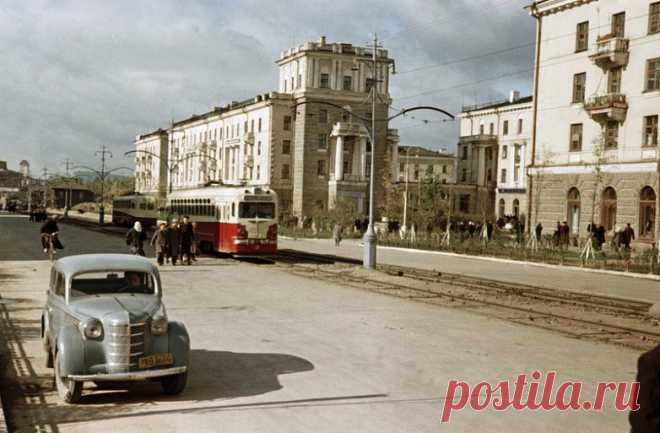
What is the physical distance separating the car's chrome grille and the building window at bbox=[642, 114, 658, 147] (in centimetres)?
3639

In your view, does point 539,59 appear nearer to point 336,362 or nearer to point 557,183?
point 557,183

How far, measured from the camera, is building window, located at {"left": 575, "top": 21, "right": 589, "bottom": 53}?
4481cm

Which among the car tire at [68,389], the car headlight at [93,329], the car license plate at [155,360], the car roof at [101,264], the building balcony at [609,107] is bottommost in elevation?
the car tire at [68,389]

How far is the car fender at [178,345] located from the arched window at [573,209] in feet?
126

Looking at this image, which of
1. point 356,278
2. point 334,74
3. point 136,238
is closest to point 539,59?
point 356,278

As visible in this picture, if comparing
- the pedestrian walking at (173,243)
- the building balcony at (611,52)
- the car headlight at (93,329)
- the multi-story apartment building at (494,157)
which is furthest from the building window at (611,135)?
the multi-story apartment building at (494,157)

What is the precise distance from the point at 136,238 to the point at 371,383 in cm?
1759

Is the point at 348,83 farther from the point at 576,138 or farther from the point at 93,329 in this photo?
the point at 93,329

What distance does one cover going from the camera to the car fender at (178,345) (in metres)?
9.40

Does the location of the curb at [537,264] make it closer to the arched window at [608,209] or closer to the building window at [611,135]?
the arched window at [608,209]

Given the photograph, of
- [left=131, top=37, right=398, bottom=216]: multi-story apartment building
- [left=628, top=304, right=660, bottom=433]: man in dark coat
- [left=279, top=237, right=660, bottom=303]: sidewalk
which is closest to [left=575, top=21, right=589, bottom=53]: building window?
[left=279, top=237, right=660, bottom=303]: sidewalk

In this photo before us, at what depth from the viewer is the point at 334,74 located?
272 feet

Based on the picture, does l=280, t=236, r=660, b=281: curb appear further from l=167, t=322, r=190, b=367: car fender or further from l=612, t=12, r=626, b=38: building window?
l=167, t=322, r=190, b=367: car fender

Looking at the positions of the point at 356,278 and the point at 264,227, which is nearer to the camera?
the point at 356,278
